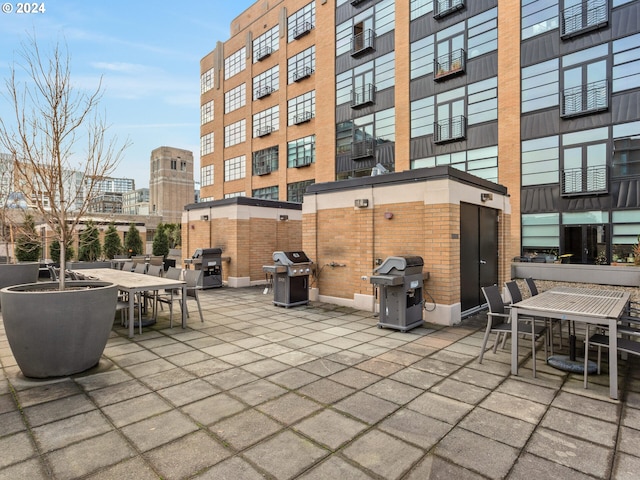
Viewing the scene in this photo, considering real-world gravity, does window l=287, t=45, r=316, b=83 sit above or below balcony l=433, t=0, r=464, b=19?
above

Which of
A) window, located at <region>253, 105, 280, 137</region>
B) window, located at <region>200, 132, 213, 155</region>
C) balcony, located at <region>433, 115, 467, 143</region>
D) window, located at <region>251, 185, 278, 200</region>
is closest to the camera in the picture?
balcony, located at <region>433, 115, 467, 143</region>

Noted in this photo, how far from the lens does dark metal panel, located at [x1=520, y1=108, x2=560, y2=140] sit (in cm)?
1254

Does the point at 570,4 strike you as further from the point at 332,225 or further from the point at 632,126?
the point at 332,225

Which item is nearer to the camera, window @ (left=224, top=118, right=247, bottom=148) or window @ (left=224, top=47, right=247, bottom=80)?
window @ (left=224, top=118, right=247, bottom=148)

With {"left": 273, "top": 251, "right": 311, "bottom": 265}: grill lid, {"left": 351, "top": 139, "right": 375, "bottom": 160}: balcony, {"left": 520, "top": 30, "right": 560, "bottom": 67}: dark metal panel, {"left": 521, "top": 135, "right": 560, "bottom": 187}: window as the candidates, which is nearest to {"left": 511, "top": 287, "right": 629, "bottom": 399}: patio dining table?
{"left": 273, "top": 251, "right": 311, "bottom": 265}: grill lid

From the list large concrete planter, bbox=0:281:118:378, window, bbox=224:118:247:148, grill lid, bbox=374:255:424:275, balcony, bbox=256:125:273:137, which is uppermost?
window, bbox=224:118:247:148

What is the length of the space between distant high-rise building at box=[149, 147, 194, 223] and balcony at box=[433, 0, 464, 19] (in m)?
48.3

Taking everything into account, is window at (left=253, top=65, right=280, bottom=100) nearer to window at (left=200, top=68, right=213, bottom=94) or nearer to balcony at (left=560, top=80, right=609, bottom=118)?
window at (left=200, top=68, right=213, bottom=94)

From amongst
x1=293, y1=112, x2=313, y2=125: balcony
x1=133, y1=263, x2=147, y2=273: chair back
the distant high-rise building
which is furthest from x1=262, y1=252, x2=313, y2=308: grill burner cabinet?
the distant high-rise building

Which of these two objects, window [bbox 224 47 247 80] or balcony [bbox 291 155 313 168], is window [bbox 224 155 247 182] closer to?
balcony [bbox 291 155 313 168]

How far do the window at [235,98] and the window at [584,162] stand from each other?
21.2 m

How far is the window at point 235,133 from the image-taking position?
2639 cm

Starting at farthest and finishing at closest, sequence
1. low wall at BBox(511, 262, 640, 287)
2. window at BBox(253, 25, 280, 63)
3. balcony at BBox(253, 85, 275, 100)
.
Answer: window at BBox(253, 25, 280, 63) → balcony at BBox(253, 85, 275, 100) → low wall at BBox(511, 262, 640, 287)

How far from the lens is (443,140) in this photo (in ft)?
49.4
